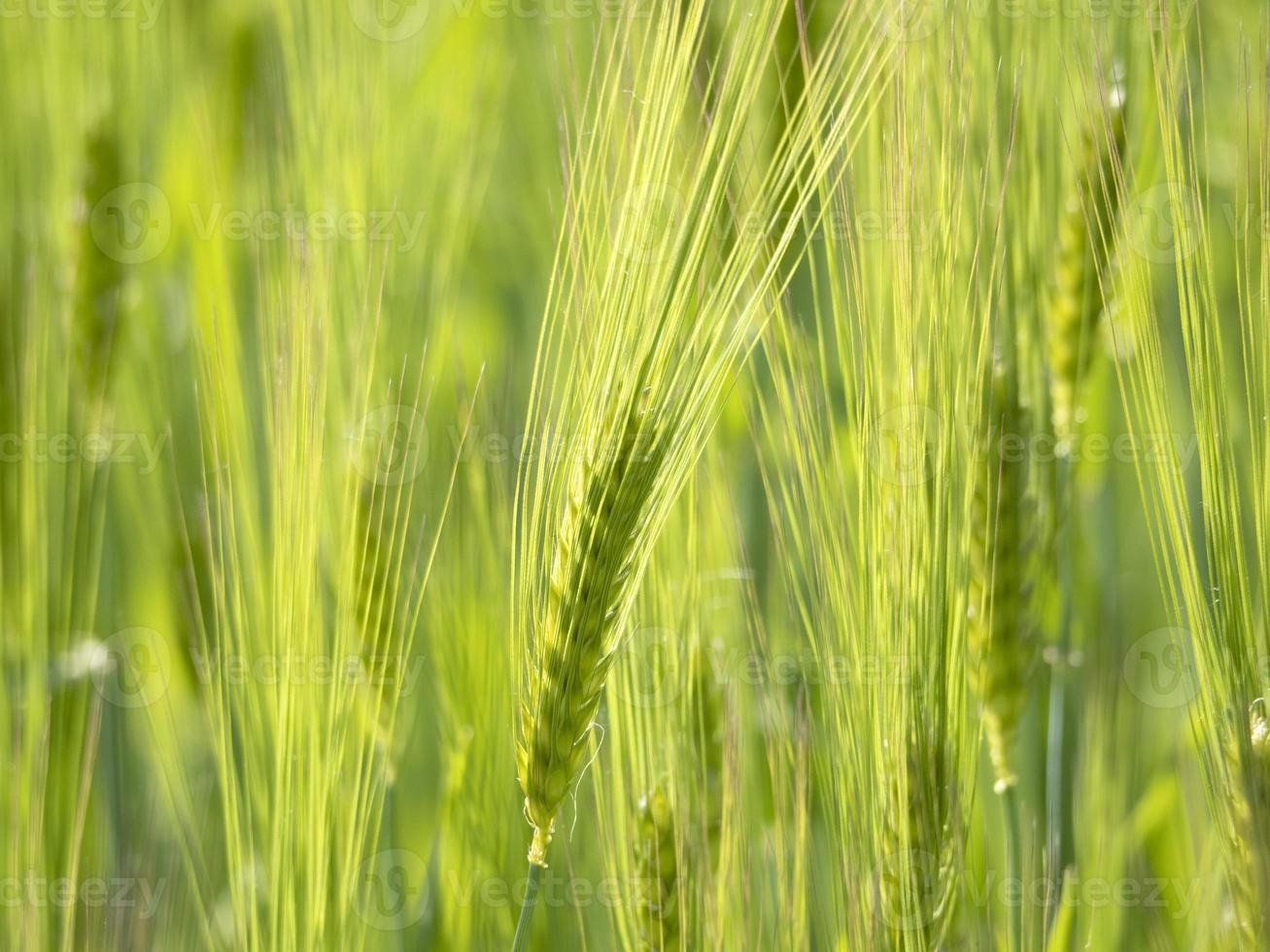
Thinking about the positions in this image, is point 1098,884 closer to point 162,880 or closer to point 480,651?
point 480,651

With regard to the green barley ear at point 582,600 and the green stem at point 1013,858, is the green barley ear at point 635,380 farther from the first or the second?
the green stem at point 1013,858

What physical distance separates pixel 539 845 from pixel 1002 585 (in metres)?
0.43

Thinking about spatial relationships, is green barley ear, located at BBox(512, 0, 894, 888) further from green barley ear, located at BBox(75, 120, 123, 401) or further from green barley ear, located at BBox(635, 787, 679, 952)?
green barley ear, located at BBox(75, 120, 123, 401)

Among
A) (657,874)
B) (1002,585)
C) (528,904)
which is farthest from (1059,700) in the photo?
(528,904)

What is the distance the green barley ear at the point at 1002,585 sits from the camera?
0.81m

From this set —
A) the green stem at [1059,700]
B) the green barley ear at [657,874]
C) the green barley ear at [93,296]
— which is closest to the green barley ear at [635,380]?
the green barley ear at [657,874]

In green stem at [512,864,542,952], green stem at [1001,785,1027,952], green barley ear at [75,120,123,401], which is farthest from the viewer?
green barley ear at [75,120,123,401]

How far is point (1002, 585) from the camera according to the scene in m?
0.83

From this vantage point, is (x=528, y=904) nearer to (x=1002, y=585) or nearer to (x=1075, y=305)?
(x=1002, y=585)

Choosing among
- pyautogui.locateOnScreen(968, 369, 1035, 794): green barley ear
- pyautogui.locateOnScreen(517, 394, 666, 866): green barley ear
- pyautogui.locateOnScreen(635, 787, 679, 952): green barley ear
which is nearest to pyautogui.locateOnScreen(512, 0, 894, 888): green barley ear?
pyautogui.locateOnScreen(517, 394, 666, 866): green barley ear

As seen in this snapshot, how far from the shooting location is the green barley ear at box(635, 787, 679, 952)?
0.72 metres

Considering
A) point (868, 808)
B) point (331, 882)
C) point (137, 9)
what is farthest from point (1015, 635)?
point (137, 9)

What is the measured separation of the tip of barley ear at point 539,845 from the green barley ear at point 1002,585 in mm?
365

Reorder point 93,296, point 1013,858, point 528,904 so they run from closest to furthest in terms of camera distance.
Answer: point 528,904, point 1013,858, point 93,296
